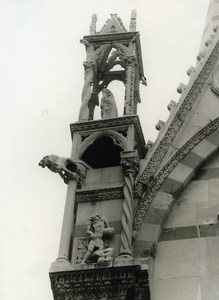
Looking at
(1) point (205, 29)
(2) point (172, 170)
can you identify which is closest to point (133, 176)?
(2) point (172, 170)

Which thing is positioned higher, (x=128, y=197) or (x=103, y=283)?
(x=128, y=197)

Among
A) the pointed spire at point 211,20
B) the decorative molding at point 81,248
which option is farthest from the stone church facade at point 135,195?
the pointed spire at point 211,20

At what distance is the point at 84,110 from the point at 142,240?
2377 millimetres

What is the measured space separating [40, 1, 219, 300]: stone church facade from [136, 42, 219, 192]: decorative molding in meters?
0.02

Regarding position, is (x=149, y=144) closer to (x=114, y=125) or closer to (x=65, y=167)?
(x=114, y=125)

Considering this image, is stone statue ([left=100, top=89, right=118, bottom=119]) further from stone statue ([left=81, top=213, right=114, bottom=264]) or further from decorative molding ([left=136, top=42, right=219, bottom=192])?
stone statue ([left=81, top=213, right=114, bottom=264])

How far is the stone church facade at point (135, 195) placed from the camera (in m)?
8.84

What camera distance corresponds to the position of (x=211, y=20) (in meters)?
14.6

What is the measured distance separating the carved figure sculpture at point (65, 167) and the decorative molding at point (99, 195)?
233mm

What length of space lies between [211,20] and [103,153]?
16.2 feet

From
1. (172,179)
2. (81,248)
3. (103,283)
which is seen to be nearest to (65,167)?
(81,248)

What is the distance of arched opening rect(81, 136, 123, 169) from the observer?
10609 mm

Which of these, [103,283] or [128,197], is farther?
[128,197]

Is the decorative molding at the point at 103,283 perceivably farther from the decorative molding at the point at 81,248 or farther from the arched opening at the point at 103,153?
the arched opening at the point at 103,153
